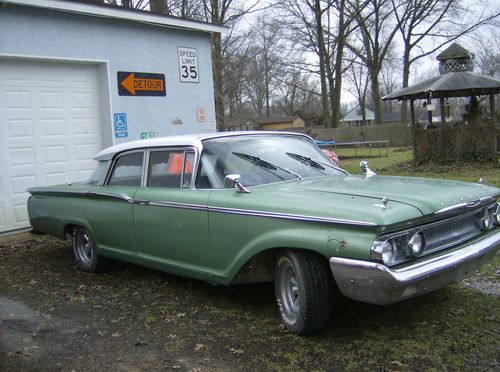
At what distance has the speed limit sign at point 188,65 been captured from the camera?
10797 millimetres

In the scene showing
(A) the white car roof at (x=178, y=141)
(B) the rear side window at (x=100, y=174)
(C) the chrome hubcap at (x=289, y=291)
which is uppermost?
(A) the white car roof at (x=178, y=141)

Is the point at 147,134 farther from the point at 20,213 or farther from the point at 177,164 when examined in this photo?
the point at 177,164

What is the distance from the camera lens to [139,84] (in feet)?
33.1

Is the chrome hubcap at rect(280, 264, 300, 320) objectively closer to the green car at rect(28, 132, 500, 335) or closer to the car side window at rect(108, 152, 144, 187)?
the green car at rect(28, 132, 500, 335)

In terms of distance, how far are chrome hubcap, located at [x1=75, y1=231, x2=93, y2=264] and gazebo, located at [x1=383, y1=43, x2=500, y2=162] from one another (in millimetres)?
11850

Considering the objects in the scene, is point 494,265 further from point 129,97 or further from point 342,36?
point 342,36

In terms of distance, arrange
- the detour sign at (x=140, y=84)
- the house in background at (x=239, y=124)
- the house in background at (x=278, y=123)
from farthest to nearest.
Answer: the house in background at (x=278, y=123)
the house in background at (x=239, y=124)
the detour sign at (x=140, y=84)

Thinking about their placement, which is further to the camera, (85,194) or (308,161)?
(85,194)

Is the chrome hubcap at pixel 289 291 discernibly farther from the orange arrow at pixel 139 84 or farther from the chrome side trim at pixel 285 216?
the orange arrow at pixel 139 84

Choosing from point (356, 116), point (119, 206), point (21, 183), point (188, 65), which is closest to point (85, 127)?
point (21, 183)

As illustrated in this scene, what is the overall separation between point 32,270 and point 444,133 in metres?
12.4

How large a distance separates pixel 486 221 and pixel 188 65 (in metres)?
7.89

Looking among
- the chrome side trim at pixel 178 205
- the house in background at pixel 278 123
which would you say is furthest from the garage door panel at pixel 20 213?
the house in background at pixel 278 123

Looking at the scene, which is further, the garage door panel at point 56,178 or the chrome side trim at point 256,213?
the garage door panel at point 56,178
